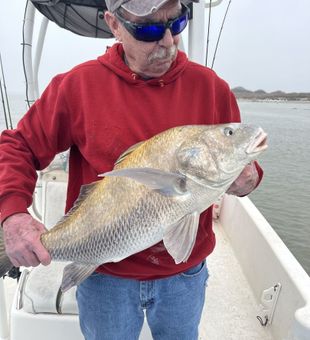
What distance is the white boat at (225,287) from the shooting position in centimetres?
227

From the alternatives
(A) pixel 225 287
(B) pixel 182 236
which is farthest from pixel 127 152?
(A) pixel 225 287

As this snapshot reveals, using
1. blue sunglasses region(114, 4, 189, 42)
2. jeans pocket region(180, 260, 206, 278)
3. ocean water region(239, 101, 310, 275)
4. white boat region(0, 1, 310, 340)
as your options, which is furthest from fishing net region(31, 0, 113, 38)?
ocean water region(239, 101, 310, 275)

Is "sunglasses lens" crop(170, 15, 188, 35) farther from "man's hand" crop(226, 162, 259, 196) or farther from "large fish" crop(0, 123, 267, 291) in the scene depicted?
"man's hand" crop(226, 162, 259, 196)

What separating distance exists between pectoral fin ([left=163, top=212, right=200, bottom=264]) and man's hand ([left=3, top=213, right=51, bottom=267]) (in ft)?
1.64

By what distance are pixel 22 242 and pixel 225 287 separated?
2.44 m

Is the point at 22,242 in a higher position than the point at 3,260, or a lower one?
higher

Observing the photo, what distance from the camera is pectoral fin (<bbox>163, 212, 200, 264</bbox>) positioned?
139cm

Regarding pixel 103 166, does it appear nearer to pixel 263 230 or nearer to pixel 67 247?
pixel 67 247

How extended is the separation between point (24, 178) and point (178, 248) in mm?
716

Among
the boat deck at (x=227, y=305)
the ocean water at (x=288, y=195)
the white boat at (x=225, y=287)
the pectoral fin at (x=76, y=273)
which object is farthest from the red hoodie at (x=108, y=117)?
the ocean water at (x=288, y=195)

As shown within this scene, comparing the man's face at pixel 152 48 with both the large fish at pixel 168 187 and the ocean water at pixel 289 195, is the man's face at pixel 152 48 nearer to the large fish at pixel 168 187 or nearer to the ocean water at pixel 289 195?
the large fish at pixel 168 187

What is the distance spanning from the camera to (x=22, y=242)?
56.9 inches

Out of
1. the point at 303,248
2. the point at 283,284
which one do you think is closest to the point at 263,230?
the point at 283,284

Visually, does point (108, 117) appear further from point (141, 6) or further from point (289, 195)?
point (289, 195)
